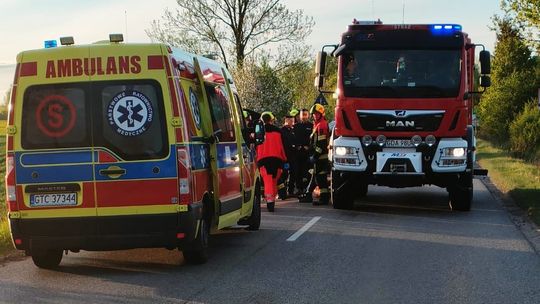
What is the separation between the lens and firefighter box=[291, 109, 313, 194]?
15.4 metres

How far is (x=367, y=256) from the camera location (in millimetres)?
8469

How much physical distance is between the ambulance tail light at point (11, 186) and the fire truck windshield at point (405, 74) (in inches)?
261

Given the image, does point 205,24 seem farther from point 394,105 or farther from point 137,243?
point 137,243

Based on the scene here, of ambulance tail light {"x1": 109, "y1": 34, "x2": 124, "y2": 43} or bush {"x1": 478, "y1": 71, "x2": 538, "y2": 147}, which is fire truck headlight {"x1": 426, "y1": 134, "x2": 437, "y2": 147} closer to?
ambulance tail light {"x1": 109, "y1": 34, "x2": 124, "y2": 43}

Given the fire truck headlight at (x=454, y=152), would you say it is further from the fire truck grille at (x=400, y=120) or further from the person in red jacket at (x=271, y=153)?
the person in red jacket at (x=271, y=153)

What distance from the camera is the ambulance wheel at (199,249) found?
7.74m

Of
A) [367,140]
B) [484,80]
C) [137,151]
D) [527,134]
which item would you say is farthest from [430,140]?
[527,134]

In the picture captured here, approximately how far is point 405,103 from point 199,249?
19.0ft

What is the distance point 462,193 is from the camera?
12.9m

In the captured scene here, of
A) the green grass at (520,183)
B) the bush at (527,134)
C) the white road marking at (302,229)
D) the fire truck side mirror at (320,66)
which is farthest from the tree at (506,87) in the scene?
the white road marking at (302,229)

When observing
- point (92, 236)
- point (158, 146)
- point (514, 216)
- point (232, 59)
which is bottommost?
point (514, 216)

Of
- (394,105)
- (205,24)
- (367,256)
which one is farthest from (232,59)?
(367,256)

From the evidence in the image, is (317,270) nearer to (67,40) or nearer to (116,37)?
(116,37)

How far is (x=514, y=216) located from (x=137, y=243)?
24.9ft
